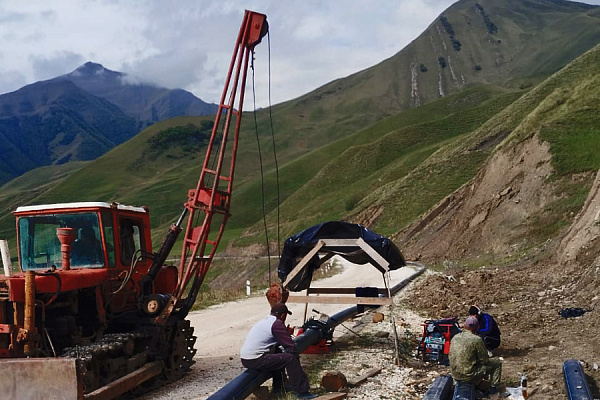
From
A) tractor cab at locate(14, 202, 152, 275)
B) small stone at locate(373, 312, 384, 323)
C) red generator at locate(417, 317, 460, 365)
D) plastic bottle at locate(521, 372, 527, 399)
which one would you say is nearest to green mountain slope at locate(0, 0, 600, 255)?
small stone at locate(373, 312, 384, 323)

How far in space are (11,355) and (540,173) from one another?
29.3m

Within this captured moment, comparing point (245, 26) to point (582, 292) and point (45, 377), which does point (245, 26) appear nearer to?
point (45, 377)

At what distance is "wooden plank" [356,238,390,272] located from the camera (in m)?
11.9

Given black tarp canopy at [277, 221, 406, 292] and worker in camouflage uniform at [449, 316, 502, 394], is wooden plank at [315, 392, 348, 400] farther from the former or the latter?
black tarp canopy at [277, 221, 406, 292]

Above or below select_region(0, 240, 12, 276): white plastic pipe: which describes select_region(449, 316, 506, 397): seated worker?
below

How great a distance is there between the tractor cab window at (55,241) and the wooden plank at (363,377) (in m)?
4.55

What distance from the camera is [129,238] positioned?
34.9ft

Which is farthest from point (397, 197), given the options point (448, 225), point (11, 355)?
point (11, 355)

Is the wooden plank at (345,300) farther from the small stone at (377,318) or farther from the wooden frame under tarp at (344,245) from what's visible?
the small stone at (377,318)

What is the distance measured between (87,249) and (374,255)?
5492 mm

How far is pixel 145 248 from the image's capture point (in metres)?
11.2

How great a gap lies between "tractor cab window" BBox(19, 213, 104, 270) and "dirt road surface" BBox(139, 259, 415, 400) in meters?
2.51

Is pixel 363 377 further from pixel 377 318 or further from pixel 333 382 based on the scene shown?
pixel 377 318

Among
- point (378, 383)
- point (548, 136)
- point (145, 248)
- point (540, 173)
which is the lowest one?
point (378, 383)
